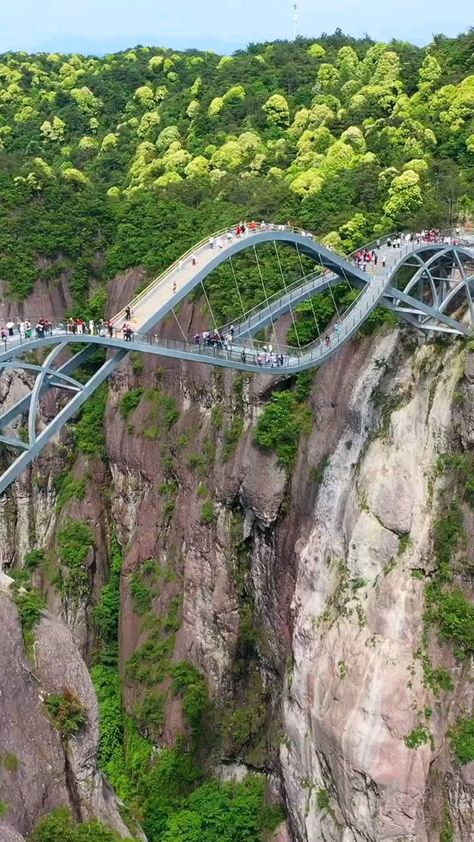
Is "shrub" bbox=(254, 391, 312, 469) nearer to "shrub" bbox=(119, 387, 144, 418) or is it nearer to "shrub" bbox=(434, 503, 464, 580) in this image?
"shrub" bbox=(434, 503, 464, 580)

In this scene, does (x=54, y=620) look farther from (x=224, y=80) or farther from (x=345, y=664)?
(x=224, y=80)

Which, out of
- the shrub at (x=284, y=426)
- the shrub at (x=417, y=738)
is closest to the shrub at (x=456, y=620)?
the shrub at (x=417, y=738)

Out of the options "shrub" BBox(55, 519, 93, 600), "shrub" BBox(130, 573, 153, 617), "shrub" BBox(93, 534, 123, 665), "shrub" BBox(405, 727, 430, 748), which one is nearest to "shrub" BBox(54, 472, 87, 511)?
"shrub" BBox(55, 519, 93, 600)

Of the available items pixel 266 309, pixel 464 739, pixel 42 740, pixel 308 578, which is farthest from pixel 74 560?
pixel 464 739

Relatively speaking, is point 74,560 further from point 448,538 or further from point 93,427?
point 448,538

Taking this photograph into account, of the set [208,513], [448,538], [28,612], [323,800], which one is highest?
[28,612]

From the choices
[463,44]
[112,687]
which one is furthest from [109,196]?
[112,687]

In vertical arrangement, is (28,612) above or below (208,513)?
above
